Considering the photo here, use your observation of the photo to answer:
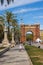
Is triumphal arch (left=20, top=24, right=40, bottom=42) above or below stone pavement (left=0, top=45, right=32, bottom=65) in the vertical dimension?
above

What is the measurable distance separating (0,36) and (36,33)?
47732 mm

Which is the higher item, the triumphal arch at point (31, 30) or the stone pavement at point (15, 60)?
the triumphal arch at point (31, 30)

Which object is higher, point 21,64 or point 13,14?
point 13,14

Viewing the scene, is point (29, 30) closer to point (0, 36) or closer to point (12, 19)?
point (0, 36)

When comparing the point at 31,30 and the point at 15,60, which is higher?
the point at 31,30

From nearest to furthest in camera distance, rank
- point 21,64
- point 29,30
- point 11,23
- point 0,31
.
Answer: point 21,64 < point 11,23 < point 0,31 < point 29,30

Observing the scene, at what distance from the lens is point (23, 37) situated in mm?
135625

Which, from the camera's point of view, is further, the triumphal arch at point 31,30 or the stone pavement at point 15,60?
the triumphal arch at point 31,30

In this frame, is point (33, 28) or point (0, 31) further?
point (33, 28)

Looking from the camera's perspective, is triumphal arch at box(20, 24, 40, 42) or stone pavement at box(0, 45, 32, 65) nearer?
stone pavement at box(0, 45, 32, 65)

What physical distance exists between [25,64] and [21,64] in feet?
0.90

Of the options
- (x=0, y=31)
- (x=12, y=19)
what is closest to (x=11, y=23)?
(x=12, y=19)

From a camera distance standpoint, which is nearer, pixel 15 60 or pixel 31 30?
pixel 15 60

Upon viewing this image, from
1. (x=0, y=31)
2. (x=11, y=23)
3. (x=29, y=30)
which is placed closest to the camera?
(x=11, y=23)
